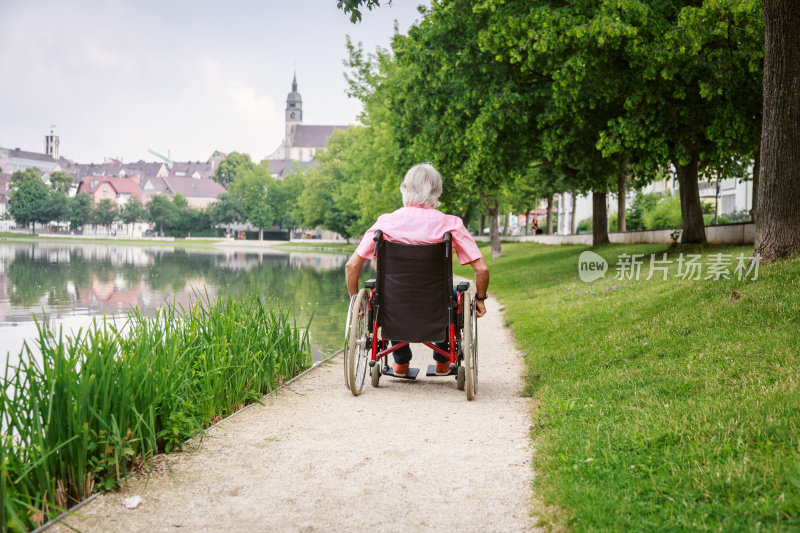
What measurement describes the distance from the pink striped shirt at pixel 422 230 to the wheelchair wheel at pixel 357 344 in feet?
1.38

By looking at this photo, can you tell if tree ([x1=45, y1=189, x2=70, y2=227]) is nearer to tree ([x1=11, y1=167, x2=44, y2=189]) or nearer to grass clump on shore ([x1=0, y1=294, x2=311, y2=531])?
tree ([x1=11, y1=167, x2=44, y2=189])

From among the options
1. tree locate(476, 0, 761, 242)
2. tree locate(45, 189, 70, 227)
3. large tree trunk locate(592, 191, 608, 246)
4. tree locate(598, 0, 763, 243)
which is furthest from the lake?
tree locate(45, 189, 70, 227)

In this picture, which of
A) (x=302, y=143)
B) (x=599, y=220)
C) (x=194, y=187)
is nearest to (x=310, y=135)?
(x=302, y=143)

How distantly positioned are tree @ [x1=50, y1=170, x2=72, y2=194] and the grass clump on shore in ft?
384

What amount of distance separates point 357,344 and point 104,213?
107 m

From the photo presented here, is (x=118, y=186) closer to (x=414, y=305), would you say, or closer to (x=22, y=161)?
(x=22, y=161)

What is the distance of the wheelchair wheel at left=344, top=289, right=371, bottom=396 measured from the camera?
5465 millimetres

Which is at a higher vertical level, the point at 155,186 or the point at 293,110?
the point at 293,110

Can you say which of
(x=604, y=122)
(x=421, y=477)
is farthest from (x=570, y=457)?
(x=604, y=122)

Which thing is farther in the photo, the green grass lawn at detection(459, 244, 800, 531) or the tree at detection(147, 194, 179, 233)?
the tree at detection(147, 194, 179, 233)

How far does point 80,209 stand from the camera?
101625 millimetres

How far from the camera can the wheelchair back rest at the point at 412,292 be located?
18.2 ft

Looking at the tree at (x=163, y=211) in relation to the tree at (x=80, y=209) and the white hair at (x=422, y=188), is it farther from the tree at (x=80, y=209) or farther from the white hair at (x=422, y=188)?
the white hair at (x=422, y=188)

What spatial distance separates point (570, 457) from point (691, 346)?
104 inches
